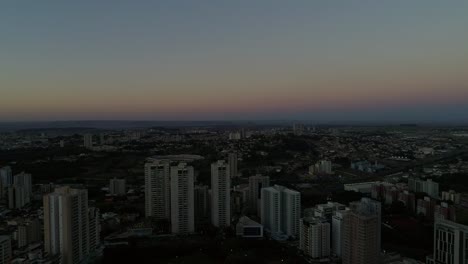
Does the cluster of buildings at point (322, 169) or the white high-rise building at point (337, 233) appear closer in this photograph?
the white high-rise building at point (337, 233)

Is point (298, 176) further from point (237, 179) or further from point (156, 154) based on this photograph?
point (156, 154)

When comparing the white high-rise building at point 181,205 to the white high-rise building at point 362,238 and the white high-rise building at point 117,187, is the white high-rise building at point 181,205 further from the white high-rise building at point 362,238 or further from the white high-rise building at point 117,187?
the white high-rise building at point 117,187

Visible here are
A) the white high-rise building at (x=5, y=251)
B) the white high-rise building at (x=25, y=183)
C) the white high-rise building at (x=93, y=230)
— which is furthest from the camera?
the white high-rise building at (x=25, y=183)

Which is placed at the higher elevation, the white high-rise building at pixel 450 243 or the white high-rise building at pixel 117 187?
the white high-rise building at pixel 450 243

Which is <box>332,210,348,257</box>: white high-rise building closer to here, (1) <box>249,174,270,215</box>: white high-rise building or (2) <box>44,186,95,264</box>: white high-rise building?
(1) <box>249,174,270,215</box>: white high-rise building

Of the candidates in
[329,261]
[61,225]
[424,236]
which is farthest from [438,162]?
[61,225]

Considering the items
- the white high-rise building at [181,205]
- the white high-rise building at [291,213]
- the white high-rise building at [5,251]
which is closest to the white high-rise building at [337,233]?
the white high-rise building at [291,213]

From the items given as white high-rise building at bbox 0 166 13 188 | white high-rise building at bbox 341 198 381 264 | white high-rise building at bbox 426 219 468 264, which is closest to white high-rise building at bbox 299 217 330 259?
white high-rise building at bbox 341 198 381 264
